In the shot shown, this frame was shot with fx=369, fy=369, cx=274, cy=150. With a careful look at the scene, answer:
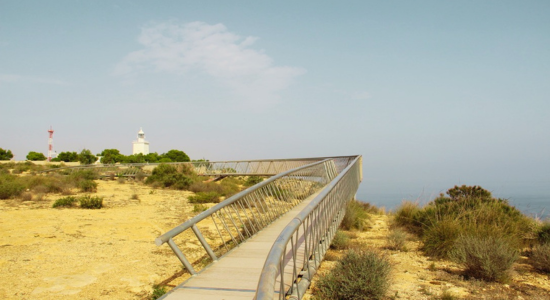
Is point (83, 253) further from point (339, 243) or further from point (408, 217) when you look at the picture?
point (408, 217)

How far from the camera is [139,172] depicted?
29.8 meters

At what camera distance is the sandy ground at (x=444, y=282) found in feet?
19.3

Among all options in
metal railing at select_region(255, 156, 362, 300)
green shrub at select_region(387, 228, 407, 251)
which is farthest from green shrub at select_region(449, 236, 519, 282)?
metal railing at select_region(255, 156, 362, 300)

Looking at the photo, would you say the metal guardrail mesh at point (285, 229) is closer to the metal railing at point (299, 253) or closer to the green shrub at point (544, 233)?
the metal railing at point (299, 253)

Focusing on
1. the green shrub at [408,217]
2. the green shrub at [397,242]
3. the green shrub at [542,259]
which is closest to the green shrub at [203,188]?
the green shrub at [408,217]

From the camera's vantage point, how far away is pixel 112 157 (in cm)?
6366

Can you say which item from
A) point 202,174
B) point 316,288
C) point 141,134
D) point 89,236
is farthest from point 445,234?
point 141,134

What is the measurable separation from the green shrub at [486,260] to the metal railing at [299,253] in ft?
8.21

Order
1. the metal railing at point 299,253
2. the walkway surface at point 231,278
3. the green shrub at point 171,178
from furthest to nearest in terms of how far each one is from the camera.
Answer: the green shrub at point 171,178 < the walkway surface at point 231,278 < the metal railing at point 299,253

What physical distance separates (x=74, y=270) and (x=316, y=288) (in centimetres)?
439

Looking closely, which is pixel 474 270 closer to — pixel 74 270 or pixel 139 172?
pixel 74 270

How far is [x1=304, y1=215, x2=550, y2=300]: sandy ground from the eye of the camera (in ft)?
19.3

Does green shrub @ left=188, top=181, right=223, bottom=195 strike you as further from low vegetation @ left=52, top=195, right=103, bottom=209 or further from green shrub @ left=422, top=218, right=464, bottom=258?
green shrub @ left=422, top=218, right=464, bottom=258

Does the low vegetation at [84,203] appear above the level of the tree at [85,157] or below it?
below
